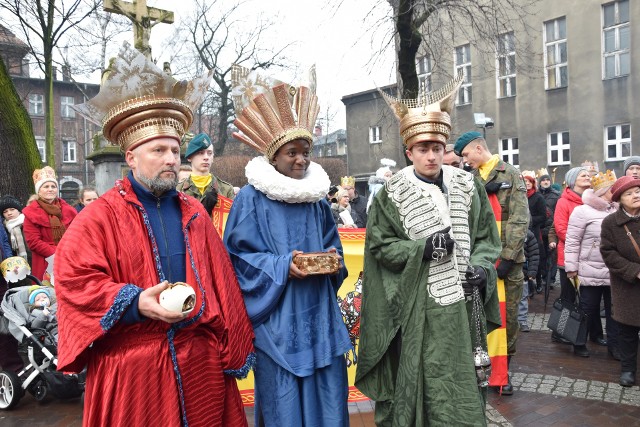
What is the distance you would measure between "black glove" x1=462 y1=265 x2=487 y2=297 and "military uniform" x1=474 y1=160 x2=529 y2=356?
70.5 inches

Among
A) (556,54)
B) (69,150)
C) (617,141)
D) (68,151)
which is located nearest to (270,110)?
(617,141)

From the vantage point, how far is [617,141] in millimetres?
21359

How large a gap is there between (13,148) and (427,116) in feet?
27.7

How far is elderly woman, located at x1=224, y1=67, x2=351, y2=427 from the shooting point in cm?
290

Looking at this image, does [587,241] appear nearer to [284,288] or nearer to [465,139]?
[465,139]

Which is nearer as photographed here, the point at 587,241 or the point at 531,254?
the point at 587,241

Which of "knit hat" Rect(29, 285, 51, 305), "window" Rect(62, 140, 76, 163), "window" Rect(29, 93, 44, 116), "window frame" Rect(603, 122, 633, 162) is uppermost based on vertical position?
"window" Rect(29, 93, 44, 116)

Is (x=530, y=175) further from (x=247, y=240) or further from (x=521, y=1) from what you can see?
(x=521, y=1)

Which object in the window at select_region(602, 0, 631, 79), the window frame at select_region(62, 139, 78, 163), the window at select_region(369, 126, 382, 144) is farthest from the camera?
the window frame at select_region(62, 139, 78, 163)

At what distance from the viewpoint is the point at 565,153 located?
2308 centimetres

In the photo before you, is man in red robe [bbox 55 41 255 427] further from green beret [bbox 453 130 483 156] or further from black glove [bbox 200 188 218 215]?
green beret [bbox 453 130 483 156]

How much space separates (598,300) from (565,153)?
18.9 metres

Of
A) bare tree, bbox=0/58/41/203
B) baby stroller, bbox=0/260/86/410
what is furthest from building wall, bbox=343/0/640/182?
baby stroller, bbox=0/260/86/410

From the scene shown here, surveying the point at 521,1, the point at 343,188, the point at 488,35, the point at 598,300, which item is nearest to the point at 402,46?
the point at 488,35
